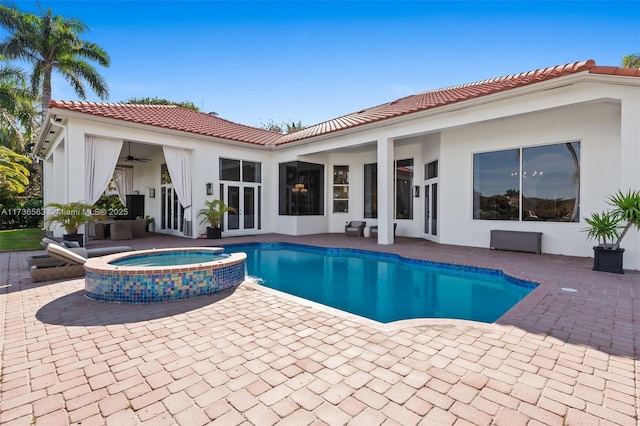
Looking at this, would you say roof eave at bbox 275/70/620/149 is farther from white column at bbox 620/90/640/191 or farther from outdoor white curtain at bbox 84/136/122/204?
outdoor white curtain at bbox 84/136/122/204

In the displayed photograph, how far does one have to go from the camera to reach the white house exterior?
7.84 m

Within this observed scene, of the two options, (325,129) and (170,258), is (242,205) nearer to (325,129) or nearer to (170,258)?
(325,129)

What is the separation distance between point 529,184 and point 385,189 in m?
4.34

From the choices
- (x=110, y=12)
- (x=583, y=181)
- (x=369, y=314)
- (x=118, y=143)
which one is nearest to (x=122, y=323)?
(x=369, y=314)

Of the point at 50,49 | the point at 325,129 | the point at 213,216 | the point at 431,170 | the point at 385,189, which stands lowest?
the point at 213,216

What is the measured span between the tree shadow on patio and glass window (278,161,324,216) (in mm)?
9808

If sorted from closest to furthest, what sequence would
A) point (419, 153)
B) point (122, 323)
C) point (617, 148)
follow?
point (122, 323) < point (617, 148) < point (419, 153)

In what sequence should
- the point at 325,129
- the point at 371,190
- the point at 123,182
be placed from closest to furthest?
the point at 325,129 < the point at 371,190 < the point at 123,182

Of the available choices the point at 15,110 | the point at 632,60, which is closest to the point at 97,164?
the point at 15,110

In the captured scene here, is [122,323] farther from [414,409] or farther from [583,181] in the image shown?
[583,181]

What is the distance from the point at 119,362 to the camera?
286 centimetres

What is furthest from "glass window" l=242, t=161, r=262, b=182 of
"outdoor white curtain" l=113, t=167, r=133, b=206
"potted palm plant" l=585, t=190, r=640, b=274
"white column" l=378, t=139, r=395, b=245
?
"potted palm plant" l=585, t=190, r=640, b=274

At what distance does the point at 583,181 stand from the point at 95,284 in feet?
37.2

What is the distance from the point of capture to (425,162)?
42.2 feet
